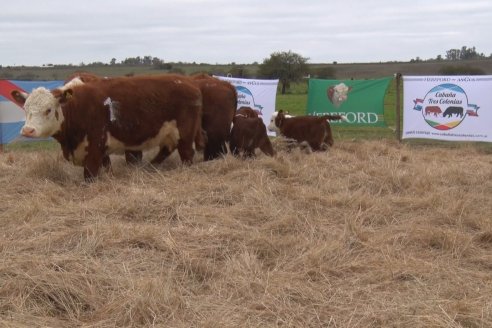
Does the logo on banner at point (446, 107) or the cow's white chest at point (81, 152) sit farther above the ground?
the logo on banner at point (446, 107)

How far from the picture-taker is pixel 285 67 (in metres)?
46.7

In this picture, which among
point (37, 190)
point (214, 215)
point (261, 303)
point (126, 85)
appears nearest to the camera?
point (261, 303)

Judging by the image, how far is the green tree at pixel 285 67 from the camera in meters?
45.8

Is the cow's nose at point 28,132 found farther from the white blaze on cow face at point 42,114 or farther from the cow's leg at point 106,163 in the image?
the cow's leg at point 106,163

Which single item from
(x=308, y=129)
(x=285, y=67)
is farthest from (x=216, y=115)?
(x=285, y=67)

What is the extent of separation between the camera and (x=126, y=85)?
8383 millimetres

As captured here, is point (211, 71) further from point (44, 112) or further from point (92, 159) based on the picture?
point (44, 112)

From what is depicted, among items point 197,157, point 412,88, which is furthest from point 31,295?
point 412,88

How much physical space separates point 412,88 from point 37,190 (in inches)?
338

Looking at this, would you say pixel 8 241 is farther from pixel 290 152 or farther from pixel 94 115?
pixel 290 152

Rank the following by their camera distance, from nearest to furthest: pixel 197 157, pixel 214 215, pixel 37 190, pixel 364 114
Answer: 1. pixel 214 215
2. pixel 37 190
3. pixel 197 157
4. pixel 364 114

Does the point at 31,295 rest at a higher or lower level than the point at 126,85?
lower

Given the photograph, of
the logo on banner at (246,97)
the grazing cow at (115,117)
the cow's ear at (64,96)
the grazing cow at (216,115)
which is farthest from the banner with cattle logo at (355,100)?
the cow's ear at (64,96)

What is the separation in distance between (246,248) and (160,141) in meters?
4.00
